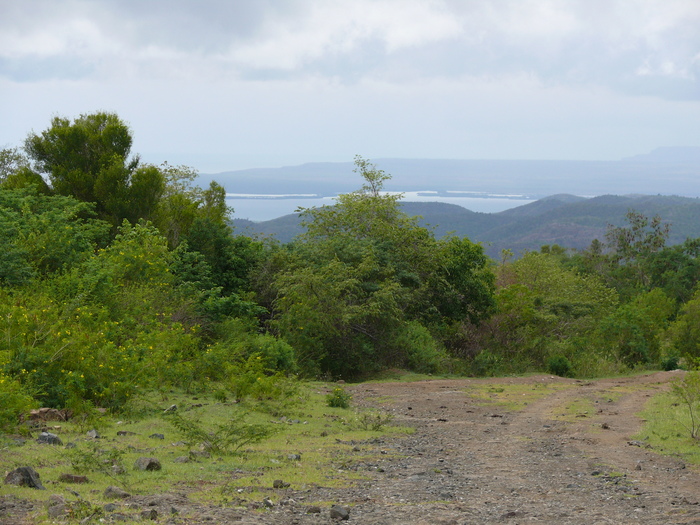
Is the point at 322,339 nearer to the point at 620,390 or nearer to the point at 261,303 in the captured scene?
the point at 261,303

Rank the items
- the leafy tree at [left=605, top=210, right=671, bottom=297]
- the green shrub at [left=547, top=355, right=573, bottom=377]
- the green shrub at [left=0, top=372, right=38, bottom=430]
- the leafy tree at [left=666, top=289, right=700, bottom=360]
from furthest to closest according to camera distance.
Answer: the leafy tree at [left=605, top=210, right=671, bottom=297] < the leafy tree at [left=666, top=289, right=700, bottom=360] < the green shrub at [left=547, top=355, right=573, bottom=377] < the green shrub at [left=0, top=372, right=38, bottom=430]

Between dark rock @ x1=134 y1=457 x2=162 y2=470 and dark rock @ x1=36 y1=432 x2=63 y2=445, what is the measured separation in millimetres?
Answer: 1462

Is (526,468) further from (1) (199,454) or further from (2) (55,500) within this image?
(2) (55,500)

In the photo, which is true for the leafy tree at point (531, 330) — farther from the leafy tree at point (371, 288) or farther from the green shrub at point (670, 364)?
the green shrub at point (670, 364)

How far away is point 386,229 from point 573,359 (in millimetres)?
9434

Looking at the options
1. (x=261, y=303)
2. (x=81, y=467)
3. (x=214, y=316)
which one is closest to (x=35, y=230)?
(x=214, y=316)

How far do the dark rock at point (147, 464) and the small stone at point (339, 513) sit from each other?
2397mm

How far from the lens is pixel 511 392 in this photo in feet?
62.7

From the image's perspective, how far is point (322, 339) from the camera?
73.8ft

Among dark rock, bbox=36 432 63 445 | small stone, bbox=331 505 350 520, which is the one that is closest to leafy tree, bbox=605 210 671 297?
dark rock, bbox=36 432 63 445

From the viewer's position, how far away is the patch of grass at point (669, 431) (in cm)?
1030

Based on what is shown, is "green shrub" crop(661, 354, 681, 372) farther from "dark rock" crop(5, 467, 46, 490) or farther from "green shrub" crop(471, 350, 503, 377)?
"dark rock" crop(5, 467, 46, 490)

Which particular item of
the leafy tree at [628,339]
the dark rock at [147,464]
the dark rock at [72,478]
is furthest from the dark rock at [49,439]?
the leafy tree at [628,339]

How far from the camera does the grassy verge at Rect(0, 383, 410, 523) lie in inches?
283
